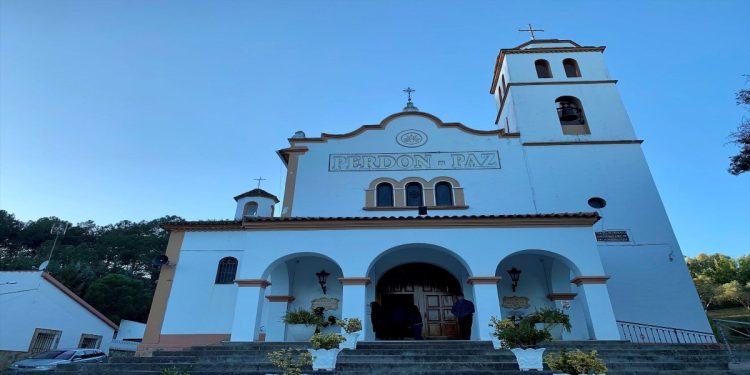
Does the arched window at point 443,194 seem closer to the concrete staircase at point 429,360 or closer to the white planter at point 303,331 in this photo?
the concrete staircase at point 429,360

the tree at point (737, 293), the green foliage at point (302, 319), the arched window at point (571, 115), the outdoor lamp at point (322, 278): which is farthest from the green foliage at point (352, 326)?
the tree at point (737, 293)

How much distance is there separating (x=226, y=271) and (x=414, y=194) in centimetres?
713

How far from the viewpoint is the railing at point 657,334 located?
11.3 meters

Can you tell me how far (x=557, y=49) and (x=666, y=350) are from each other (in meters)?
13.8

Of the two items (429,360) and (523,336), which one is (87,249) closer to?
(429,360)

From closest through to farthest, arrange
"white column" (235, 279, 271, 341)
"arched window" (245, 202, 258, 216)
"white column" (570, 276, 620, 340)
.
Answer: "white column" (570, 276, 620, 340)
"white column" (235, 279, 271, 341)
"arched window" (245, 202, 258, 216)

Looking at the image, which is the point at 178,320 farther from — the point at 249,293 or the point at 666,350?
the point at 666,350

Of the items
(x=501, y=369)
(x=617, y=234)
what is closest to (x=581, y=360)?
(x=501, y=369)

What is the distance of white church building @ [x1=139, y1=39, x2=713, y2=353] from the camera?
1053 cm

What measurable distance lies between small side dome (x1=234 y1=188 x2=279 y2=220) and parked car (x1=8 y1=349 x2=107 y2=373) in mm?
7997

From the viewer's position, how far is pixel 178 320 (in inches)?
502

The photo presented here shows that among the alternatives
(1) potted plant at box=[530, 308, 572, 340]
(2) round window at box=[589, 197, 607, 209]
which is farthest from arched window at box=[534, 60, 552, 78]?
(1) potted plant at box=[530, 308, 572, 340]

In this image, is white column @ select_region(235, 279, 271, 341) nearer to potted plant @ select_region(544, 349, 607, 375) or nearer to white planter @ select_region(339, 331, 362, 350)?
white planter @ select_region(339, 331, 362, 350)

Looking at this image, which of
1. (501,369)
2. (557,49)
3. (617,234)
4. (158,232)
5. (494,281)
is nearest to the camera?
(501,369)
